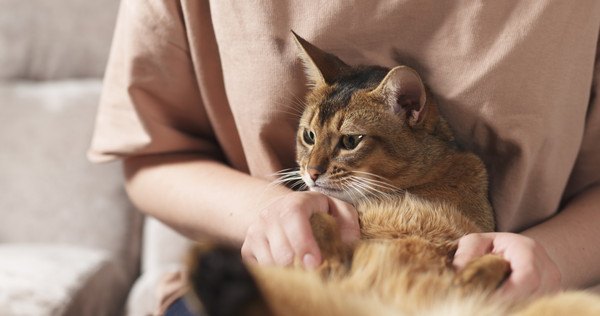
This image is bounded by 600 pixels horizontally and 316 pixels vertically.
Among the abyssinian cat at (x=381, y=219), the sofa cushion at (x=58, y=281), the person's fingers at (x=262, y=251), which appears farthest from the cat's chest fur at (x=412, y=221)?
the sofa cushion at (x=58, y=281)

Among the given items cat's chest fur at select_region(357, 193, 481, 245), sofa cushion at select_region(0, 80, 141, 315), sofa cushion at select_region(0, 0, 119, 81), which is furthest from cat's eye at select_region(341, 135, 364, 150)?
sofa cushion at select_region(0, 0, 119, 81)

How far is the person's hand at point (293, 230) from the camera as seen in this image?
678mm

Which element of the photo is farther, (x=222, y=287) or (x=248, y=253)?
(x=248, y=253)

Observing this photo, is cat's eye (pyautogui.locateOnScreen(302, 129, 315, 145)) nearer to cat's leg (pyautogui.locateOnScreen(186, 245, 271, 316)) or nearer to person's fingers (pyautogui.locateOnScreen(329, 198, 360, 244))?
person's fingers (pyautogui.locateOnScreen(329, 198, 360, 244))

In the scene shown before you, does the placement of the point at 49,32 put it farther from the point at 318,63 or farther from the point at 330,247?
Answer: the point at 330,247

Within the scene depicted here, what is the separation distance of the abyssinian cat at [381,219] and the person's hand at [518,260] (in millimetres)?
14

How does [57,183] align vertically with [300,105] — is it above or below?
below

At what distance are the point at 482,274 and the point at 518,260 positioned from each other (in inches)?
2.9

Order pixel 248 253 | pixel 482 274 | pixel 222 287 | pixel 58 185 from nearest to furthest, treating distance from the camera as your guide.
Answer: pixel 222 287, pixel 482 274, pixel 248 253, pixel 58 185

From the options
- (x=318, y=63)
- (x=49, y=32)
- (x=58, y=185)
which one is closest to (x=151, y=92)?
(x=318, y=63)

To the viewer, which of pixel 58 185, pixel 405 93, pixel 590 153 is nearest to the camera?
pixel 405 93

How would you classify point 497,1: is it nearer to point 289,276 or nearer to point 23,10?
point 289,276

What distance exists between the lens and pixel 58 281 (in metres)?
1.28

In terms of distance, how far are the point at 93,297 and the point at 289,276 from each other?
91 centimetres
